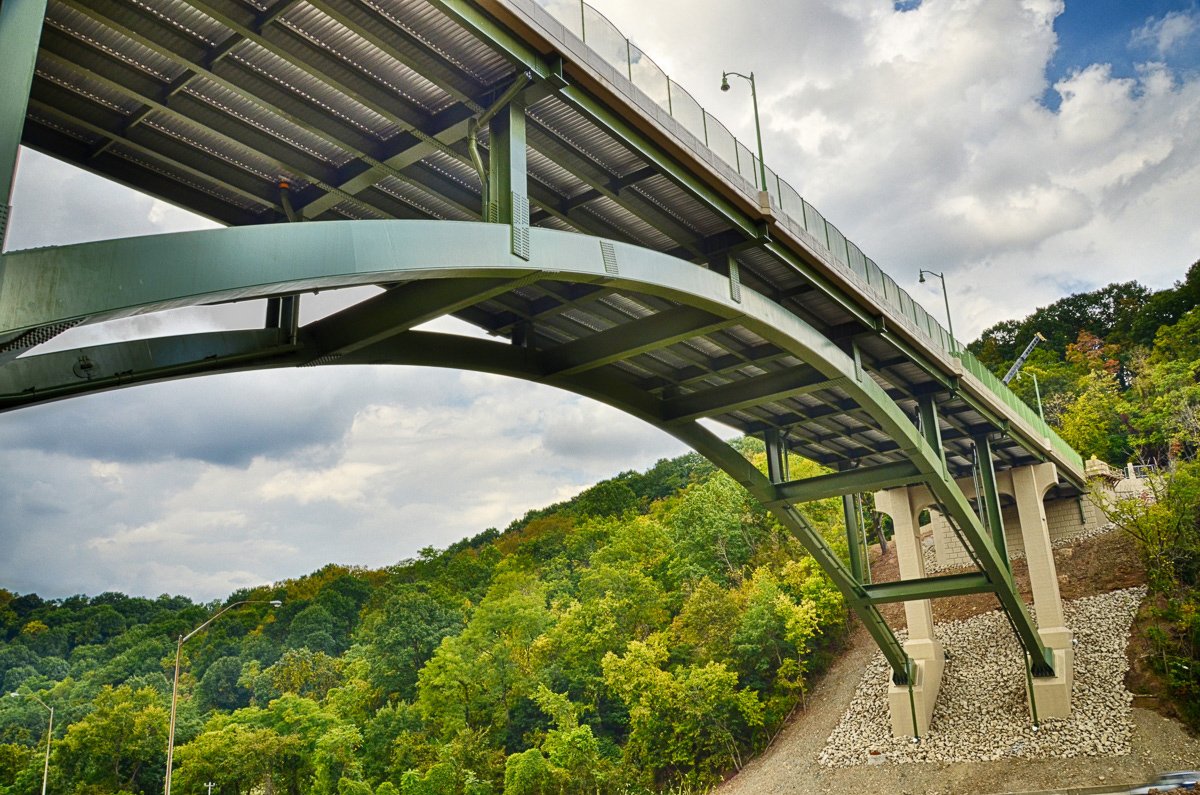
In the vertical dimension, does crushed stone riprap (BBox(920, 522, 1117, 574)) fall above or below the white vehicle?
above

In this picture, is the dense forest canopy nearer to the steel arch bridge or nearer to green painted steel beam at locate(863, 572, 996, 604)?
green painted steel beam at locate(863, 572, 996, 604)

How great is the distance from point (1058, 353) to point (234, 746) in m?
59.8

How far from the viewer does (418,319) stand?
10.8 m

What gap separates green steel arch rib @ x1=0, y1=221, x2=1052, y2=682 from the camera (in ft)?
18.7

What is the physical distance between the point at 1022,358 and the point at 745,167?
57.7 meters

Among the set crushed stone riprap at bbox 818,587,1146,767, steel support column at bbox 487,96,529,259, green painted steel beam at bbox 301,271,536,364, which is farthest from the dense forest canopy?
steel support column at bbox 487,96,529,259

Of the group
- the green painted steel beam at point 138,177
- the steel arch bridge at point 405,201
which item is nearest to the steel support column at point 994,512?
the steel arch bridge at point 405,201

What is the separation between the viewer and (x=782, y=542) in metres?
45.8

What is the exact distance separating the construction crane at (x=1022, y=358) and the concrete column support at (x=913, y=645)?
3945 cm

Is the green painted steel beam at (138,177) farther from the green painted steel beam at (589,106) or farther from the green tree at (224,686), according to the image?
the green tree at (224,686)

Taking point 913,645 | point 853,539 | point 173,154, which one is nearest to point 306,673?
point 913,645

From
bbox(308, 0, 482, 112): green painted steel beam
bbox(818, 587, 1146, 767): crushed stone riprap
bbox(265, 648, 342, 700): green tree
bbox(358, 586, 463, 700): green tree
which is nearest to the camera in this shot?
bbox(308, 0, 482, 112): green painted steel beam

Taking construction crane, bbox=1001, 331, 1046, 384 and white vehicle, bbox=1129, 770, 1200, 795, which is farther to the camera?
construction crane, bbox=1001, 331, 1046, 384

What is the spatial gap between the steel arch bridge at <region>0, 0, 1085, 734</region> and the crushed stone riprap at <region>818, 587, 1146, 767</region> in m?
12.0
